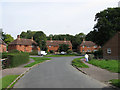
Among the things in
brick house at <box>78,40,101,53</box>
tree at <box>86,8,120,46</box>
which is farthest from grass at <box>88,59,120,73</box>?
brick house at <box>78,40,101,53</box>

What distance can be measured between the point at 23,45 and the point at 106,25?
47569 millimetres

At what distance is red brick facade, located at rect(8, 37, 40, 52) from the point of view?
72625 mm

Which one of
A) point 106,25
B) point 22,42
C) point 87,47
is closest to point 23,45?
point 22,42

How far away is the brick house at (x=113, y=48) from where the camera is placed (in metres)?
31.9

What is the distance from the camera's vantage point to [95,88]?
8367 mm

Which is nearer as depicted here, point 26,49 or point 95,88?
→ point 95,88

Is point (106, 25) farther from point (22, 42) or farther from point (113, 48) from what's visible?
point (22, 42)

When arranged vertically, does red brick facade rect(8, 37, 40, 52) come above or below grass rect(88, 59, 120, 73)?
above

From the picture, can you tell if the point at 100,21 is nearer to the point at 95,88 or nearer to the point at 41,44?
the point at 95,88

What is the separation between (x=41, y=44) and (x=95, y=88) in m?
63.7

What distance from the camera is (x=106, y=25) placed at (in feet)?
121

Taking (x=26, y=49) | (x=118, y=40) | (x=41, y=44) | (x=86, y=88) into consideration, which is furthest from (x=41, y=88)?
(x=26, y=49)

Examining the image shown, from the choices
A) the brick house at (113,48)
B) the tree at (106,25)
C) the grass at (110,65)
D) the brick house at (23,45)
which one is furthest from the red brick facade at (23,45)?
the grass at (110,65)

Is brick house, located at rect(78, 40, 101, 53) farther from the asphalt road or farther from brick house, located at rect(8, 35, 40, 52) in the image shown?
the asphalt road
